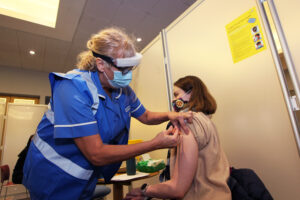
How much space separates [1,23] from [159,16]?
2.85m

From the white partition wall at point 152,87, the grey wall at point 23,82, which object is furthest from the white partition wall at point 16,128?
the white partition wall at point 152,87

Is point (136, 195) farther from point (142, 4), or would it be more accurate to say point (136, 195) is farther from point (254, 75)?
point (142, 4)

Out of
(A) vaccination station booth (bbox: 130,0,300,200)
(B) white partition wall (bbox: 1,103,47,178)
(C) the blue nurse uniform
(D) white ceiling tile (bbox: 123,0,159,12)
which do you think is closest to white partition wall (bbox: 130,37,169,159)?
(A) vaccination station booth (bbox: 130,0,300,200)

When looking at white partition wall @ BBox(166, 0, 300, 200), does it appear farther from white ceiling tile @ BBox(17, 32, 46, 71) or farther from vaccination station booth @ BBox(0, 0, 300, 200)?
white ceiling tile @ BBox(17, 32, 46, 71)

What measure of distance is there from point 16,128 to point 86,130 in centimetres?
385

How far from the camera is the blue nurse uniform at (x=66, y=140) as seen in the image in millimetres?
753

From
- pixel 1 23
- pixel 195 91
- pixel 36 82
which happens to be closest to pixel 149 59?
pixel 195 91

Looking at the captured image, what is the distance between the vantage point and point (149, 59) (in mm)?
1994

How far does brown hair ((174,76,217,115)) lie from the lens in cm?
104

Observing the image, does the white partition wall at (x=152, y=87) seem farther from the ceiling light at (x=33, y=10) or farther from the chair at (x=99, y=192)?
the ceiling light at (x=33, y=10)

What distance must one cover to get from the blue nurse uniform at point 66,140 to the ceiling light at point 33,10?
10.2 feet

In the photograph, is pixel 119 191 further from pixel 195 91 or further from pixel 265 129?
pixel 265 129

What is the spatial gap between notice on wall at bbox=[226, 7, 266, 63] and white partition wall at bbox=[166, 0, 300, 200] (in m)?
0.03

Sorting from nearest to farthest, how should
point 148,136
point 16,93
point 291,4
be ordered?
point 291,4, point 148,136, point 16,93
